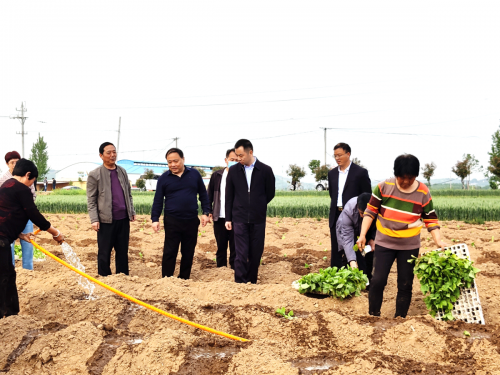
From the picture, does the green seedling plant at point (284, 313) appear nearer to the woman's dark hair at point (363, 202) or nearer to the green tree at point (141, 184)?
the woman's dark hair at point (363, 202)

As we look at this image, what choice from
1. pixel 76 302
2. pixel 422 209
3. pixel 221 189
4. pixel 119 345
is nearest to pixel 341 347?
pixel 422 209

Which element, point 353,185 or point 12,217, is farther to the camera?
point 353,185

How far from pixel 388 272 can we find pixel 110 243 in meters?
3.64

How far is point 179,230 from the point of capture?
6.25 metres

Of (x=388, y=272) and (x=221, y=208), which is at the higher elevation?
(x=221, y=208)

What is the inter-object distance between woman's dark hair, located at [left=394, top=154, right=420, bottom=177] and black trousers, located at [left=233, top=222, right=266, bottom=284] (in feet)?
7.39

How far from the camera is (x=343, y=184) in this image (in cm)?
632

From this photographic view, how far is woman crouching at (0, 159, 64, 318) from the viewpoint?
4.46 meters

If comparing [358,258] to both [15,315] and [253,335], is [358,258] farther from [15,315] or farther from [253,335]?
[15,315]

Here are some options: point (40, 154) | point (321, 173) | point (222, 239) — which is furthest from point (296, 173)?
point (222, 239)

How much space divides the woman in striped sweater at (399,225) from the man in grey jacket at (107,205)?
3.34 m

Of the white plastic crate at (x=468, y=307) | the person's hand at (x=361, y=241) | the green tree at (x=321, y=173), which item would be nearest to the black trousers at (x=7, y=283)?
the person's hand at (x=361, y=241)

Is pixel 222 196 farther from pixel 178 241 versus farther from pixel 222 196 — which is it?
pixel 178 241

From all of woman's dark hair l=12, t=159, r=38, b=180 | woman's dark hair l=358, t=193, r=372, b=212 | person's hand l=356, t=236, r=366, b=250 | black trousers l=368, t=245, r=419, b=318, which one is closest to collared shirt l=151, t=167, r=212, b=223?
woman's dark hair l=12, t=159, r=38, b=180
